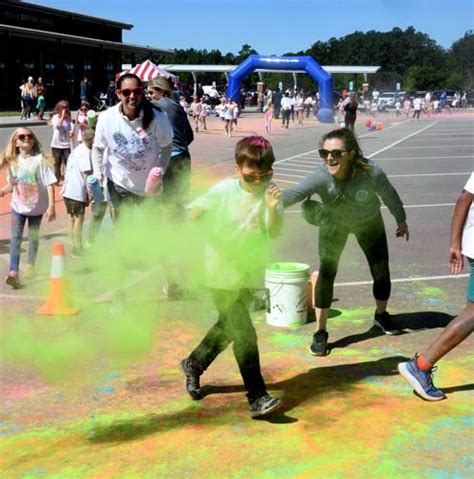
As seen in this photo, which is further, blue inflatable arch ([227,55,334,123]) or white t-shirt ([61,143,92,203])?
blue inflatable arch ([227,55,334,123])

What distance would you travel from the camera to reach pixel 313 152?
22219mm

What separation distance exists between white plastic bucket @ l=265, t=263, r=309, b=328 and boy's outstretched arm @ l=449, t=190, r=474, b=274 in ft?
5.23

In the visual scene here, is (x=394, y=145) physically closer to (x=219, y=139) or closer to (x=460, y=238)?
(x=219, y=139)

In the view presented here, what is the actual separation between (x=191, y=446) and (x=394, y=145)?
23.2 metres

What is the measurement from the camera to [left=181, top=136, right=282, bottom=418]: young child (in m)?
3.83

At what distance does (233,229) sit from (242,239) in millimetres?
73

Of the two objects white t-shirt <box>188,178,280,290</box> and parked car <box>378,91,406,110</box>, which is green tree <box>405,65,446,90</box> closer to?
parked car <box>378,91,406,110</box>

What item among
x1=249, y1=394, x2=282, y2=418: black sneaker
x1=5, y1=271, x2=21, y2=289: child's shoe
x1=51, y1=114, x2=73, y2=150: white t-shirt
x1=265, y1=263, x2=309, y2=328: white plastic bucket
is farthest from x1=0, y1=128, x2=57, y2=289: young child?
x1=51, y1=114, x2=73, y2=150: white t-shirt

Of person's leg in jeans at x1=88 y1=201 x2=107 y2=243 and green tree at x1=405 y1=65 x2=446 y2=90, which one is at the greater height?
green tree at x1=405 y1=65 x2=446 y2=90

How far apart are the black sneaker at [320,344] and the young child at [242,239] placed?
41.4 inches

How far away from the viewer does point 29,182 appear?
684 cm

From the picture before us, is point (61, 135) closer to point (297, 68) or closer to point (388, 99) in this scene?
point (297, 68)

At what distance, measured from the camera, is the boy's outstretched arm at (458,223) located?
3846 millimetres

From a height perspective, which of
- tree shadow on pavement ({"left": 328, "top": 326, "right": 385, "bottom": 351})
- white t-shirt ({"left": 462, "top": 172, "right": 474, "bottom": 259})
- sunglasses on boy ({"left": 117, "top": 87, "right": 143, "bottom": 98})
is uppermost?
sunglasses on boy ({"left": 117, "top": 87, "right": 143, "bottom": 98})
